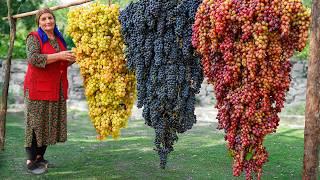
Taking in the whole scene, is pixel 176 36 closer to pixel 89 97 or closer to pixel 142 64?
pixel 142 64

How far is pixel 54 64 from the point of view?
4555 millimetres

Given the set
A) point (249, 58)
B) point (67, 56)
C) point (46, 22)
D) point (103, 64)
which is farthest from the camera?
point (46, 22)

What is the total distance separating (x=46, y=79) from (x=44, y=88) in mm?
93

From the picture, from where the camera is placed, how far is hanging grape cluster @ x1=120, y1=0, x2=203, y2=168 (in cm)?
332

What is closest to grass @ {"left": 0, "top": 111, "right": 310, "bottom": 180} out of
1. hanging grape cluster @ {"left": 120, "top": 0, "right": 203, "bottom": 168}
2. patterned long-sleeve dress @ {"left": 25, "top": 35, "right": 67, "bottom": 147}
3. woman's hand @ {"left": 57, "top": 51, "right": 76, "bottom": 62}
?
patterned long-sleeve dress @ {"left": 25, "top": 35, "right": 67, "bottom": 147}

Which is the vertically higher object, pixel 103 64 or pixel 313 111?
pixel 103 64

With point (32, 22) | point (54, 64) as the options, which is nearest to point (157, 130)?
point (54, 64)

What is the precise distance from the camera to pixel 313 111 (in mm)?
2980

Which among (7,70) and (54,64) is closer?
(54,64)

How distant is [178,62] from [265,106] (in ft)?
2.37

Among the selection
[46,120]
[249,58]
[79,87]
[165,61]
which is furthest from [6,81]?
[79,87]

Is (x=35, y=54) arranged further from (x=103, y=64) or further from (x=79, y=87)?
(x=79, y=87)

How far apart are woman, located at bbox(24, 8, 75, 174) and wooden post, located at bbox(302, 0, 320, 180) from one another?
2.21m

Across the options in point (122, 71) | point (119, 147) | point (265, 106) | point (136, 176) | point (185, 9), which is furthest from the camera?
point (119, 147)
